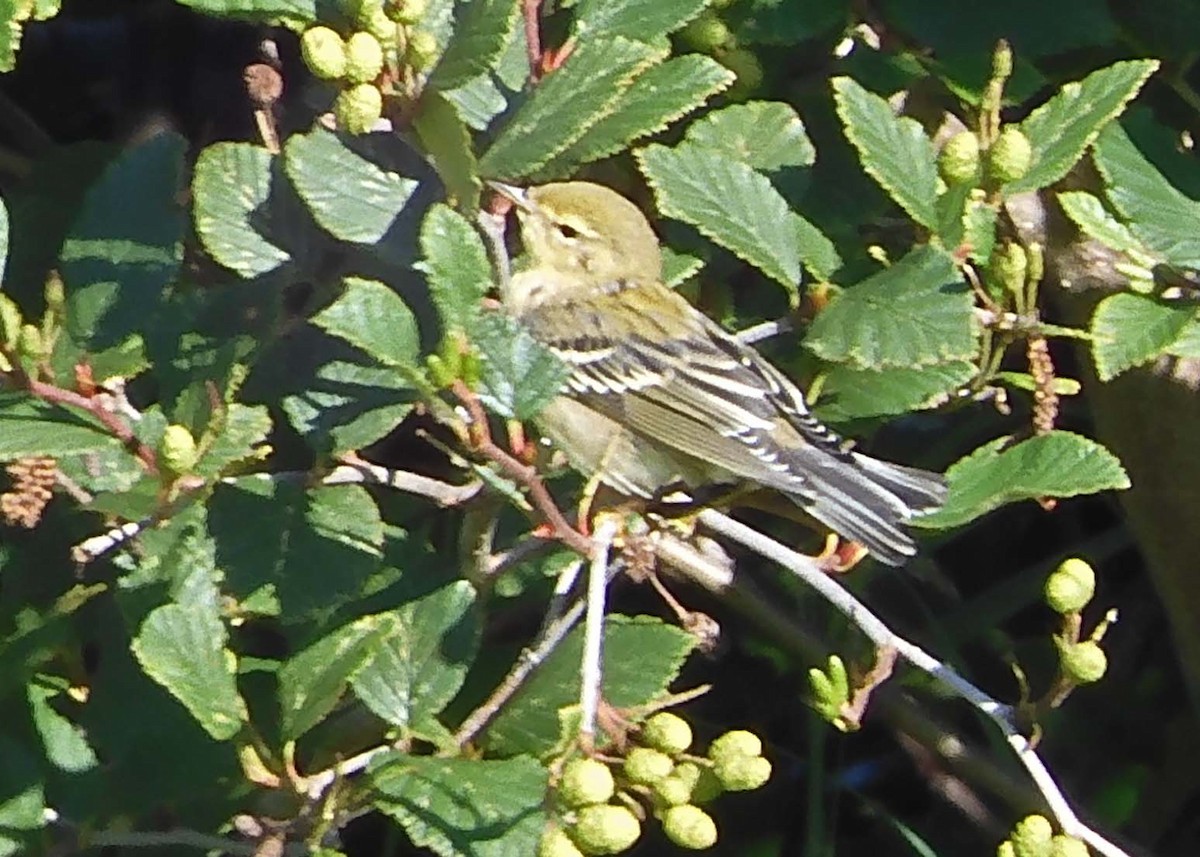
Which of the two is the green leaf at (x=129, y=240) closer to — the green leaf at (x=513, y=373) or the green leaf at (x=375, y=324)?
the green leaf at (x=375, y=324)

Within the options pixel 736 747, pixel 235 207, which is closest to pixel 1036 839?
pixel 736 747

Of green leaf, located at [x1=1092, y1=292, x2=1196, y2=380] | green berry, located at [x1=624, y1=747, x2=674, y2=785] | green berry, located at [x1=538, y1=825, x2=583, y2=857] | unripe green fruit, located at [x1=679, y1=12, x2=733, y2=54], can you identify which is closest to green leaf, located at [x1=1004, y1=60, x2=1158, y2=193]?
green leaf, located at [x1=1092, y1=292, x2=1196, y2=380]

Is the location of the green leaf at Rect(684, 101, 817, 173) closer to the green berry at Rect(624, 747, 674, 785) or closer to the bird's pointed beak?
the bird's pointed beak

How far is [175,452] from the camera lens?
1.54 metres

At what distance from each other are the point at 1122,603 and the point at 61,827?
1906 millimetres

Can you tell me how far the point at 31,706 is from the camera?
2014 mm

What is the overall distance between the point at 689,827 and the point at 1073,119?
2.74 ft

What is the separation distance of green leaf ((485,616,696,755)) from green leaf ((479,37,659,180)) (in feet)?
1.39

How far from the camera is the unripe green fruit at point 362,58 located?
5.23 feet

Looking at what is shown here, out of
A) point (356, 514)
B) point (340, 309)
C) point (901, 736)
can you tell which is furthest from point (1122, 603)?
point (340, 309)

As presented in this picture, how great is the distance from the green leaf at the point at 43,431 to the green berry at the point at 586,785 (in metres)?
0.50

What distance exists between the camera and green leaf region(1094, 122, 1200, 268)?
1.92 metres

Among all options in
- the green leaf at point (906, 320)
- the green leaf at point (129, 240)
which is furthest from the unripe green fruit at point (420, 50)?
the green leaf at point (906, 320)

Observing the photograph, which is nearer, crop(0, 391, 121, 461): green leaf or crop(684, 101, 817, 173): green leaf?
crop(0, 391, 121, 461): green leaf
